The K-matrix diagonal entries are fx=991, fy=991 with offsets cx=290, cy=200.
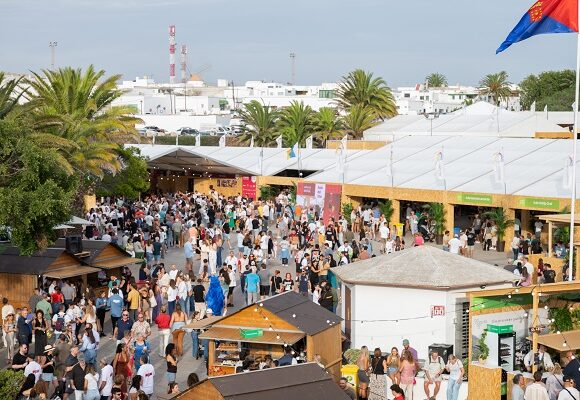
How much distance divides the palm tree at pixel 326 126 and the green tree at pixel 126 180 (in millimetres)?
22554

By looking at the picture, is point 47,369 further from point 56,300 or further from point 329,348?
point 56,300

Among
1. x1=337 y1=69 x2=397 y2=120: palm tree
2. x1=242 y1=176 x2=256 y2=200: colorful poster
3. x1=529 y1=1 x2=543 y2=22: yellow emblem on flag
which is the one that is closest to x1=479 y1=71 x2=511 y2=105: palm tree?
x1=337 y1=69 x2=397 y2=120: palm tree

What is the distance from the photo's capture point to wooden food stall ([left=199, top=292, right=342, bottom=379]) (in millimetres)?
15805

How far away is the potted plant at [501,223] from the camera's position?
33.0 metres

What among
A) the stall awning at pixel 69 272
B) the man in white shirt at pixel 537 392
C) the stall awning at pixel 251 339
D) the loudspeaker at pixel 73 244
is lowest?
the man in white shirt at pixel 537 392

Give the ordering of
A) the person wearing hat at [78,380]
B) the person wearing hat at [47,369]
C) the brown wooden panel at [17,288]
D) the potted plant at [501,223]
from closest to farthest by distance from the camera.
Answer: the person wearing hat at [78,380]
the person wearing hat at [47,369]
the brown wooden panel at [17,288]
the potted plant at [501,223]

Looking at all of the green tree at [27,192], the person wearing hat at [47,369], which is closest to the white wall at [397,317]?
the person wearing hat at [47,369]

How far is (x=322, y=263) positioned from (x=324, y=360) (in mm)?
8165

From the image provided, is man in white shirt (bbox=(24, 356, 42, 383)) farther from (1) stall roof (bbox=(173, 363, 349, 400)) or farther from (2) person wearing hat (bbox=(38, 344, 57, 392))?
(1) stall roof (bbox=(173, 363, 349, 400))

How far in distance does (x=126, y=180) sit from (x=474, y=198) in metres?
16.0

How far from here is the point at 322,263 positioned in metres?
24.1

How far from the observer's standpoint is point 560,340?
55.2 ft

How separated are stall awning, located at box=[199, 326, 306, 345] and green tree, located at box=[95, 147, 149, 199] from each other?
23920 millimetres

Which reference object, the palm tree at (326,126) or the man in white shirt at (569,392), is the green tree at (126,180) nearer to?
the palm tree at (326,126)
